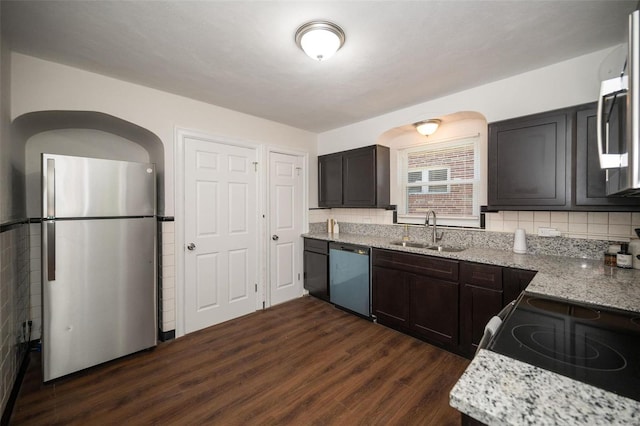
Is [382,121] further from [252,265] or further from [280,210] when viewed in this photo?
[252,265]

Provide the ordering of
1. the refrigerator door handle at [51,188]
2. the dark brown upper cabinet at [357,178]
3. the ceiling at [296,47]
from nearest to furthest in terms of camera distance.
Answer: the ceiling at [296,47] < the refrigerator door handle at [51,188] < the dark brown upper cabinet at [357,178]

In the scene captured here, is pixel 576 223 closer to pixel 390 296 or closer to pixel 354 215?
pixel 390 296

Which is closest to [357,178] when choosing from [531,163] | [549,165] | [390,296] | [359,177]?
[359,177]

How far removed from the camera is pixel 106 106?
2373 mm

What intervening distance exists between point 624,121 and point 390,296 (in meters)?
2.37

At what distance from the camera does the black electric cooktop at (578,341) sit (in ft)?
2.42

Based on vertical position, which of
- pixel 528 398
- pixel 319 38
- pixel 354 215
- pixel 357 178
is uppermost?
pixel 319 38

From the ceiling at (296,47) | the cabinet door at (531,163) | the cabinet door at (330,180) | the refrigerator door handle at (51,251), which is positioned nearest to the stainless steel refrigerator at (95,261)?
the refrigerator door handle at (51,251)

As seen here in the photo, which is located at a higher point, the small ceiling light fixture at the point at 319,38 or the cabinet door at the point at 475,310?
the small ceiling light fixture at the point at 319,38

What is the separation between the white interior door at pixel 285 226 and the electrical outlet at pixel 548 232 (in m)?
2.76

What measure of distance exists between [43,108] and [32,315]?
1.89 metres

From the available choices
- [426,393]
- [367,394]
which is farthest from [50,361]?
[426,393]

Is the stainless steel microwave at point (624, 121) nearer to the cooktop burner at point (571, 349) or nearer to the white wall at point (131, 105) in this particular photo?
the cooktop burner at point (571, 349)

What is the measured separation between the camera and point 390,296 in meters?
2.86
